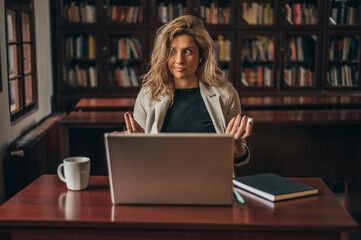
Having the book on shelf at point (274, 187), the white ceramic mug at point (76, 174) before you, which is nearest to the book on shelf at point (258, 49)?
the book on shelf at point (274, 187)

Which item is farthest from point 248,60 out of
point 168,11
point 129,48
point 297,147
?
point 297,147

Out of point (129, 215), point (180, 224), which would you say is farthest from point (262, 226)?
point (129, 215)

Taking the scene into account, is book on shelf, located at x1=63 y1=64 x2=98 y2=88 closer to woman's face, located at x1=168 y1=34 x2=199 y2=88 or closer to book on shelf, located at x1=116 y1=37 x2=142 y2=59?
book on shelf, located at x1=116 y1=37 x2=142 y2=59

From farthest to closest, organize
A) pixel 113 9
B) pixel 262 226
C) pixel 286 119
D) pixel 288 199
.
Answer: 1. pixel 113 9
2. pixel 286 119
3. pixel 288 199
4. pixel 262 226

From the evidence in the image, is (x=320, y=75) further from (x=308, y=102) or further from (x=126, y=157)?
(x=126, y=157)

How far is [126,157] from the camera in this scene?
138cm

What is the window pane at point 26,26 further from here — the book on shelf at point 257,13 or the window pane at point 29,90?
the book on shelf at point 257,13

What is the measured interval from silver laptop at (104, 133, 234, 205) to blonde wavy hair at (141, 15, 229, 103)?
72 cm

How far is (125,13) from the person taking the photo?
4875mm

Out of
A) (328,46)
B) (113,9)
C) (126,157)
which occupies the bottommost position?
(126,157)

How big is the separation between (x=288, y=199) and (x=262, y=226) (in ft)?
0.81

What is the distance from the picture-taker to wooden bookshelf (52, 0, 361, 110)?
15.9 ft

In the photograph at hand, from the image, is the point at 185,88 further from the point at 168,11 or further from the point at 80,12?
the point at 80,12

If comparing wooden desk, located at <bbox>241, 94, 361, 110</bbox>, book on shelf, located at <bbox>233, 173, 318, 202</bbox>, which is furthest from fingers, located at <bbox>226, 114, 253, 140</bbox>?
wooden desk, located at <bbox>241, 94, 361, 110</bbox>
